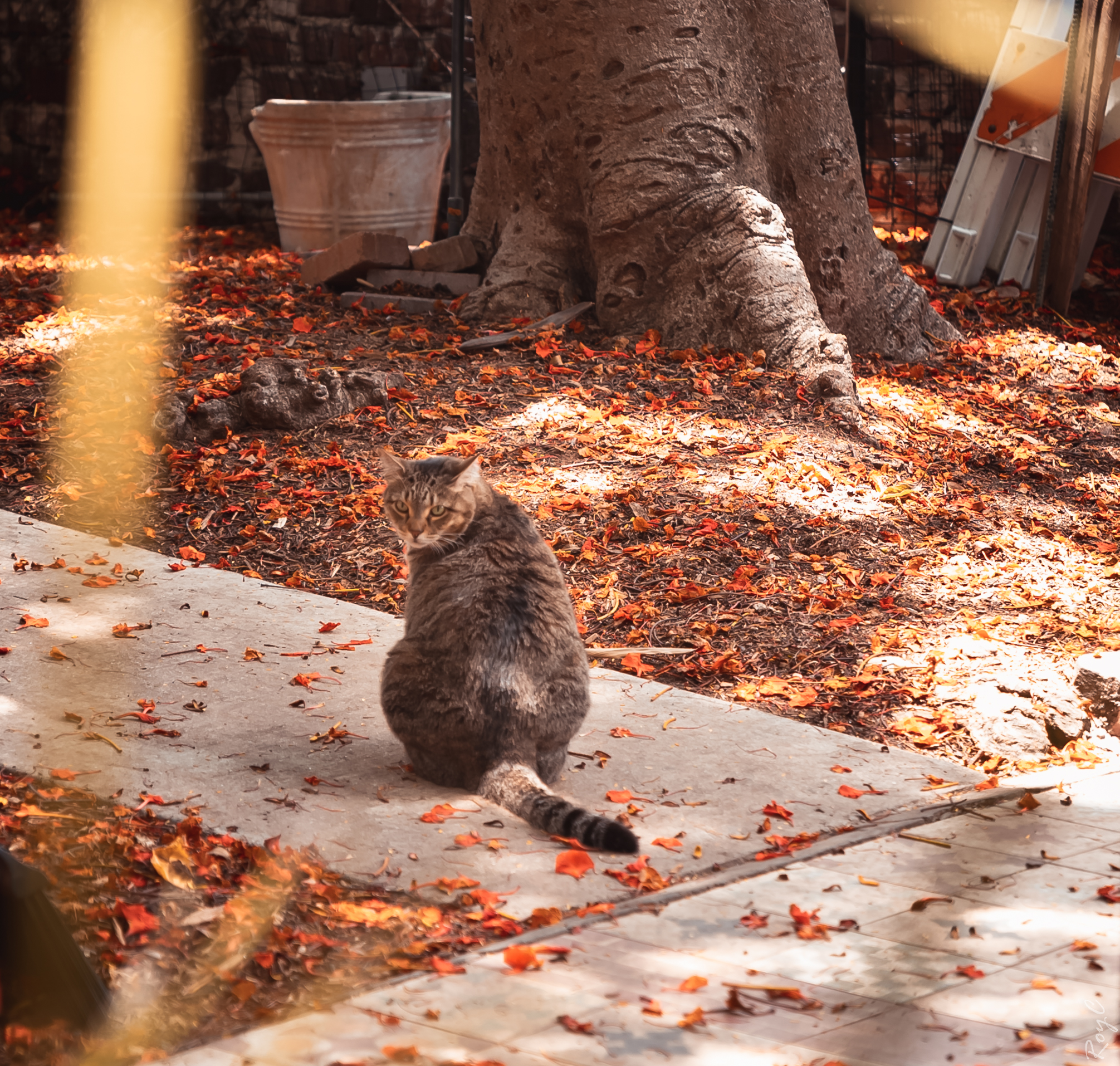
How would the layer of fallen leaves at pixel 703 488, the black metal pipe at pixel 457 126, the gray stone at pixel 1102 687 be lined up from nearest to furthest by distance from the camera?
1. the gray stone at pixel 1102 687
2. the layer of fallen leaves at pixel 703 488
3. the black metal pipe at pixel 457 126

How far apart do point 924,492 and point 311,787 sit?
368cm

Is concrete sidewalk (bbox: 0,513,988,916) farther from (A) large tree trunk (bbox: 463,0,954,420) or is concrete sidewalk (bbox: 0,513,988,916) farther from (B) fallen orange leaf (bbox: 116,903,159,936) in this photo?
(A) large tree trunk (bbox: 463,0,954,420)

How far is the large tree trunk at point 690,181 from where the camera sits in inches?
286

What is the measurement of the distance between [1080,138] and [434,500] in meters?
6.87

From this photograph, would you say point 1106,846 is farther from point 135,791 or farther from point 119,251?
point 119,251

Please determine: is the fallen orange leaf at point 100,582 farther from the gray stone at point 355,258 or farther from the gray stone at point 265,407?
the gray stone at point 355,258

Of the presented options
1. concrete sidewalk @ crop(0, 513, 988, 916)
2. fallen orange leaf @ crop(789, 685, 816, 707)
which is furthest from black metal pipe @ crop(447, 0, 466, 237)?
fallen orange leaf @ crop(789, 685, 816, 707)

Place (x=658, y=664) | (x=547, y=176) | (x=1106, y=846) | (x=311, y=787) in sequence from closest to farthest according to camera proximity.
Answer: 1. (x=1106, y=846)
2. (x=311, y=787)
3. (x=658, y=664)
4. (x=547, y=176)

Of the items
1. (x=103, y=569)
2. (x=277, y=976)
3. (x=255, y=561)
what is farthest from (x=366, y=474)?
(x=277, y=976)

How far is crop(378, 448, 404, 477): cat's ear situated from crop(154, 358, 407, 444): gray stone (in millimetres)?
2682

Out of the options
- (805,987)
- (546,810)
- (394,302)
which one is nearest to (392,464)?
(546,810)

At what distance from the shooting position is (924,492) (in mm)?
6180

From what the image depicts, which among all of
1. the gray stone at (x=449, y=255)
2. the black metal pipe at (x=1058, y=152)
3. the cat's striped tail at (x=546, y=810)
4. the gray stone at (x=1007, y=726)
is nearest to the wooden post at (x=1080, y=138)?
the black metal pipe at (x=1058, y=152)

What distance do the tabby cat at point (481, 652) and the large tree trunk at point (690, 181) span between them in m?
3.35
